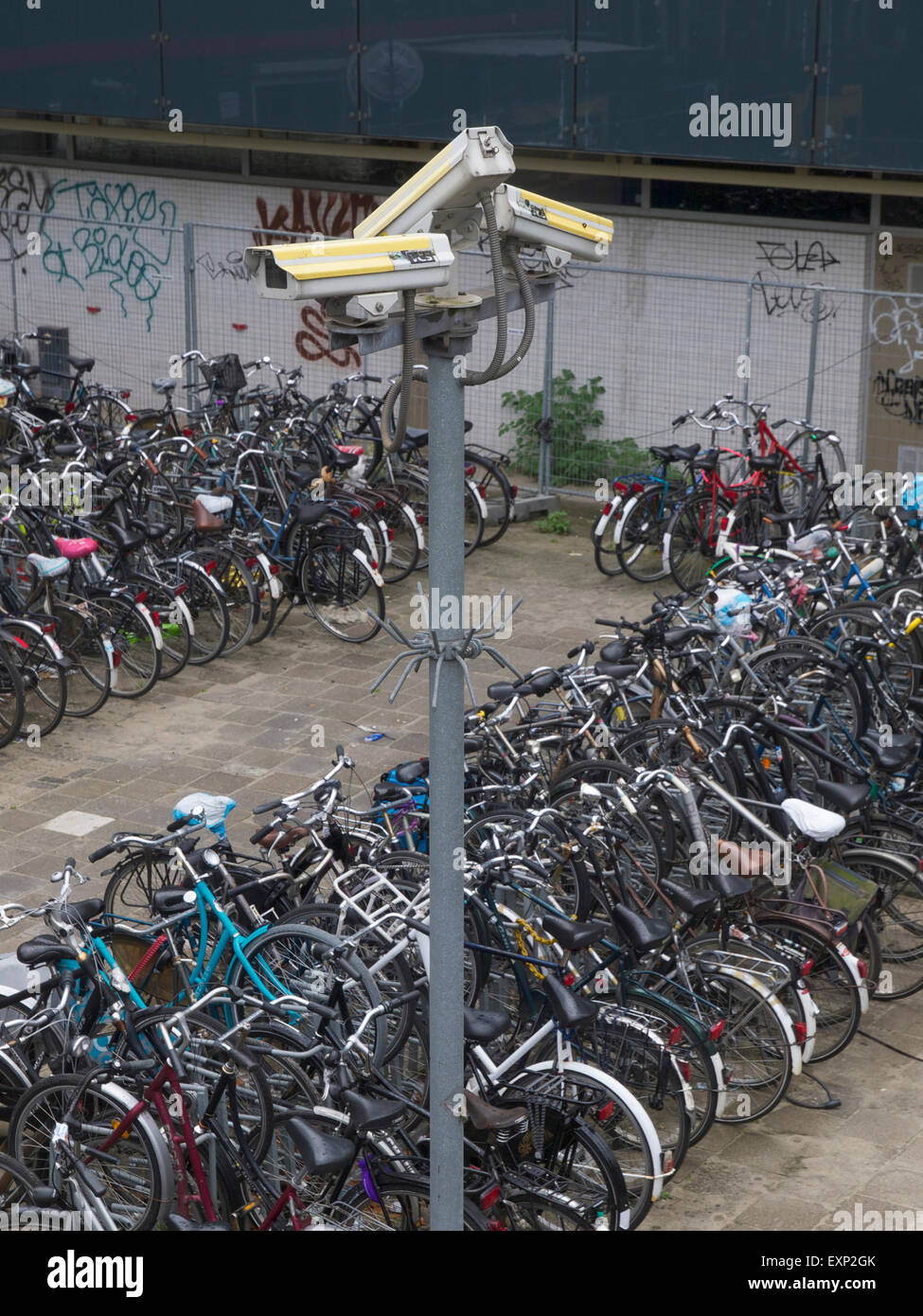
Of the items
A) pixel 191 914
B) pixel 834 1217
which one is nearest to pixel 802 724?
pixel 834 1217

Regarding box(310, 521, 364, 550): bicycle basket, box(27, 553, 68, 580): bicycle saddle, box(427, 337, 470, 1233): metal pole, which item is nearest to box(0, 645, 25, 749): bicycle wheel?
box(27, 553, 68, 580): bicycle saddle

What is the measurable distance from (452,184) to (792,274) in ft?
32.0

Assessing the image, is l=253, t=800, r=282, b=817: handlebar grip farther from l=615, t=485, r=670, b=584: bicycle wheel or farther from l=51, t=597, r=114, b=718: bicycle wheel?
l=615, t=485, r=670, b=584: bicycle wheel

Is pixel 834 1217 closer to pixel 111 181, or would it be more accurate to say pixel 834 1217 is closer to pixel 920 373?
pixel 920 373

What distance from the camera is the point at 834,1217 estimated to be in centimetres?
541

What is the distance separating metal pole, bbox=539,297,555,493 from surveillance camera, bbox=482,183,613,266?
9.28 metres

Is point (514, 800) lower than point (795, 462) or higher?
lower

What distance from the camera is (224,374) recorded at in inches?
504

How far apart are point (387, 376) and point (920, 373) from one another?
4.25m

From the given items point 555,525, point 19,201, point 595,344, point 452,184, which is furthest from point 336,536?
point 19,201

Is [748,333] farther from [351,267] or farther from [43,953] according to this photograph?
[351,267]

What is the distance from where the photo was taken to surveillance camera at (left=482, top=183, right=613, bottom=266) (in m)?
3.48

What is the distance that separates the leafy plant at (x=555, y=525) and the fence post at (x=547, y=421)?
1.28 ft

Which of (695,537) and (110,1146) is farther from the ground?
(695,537)
